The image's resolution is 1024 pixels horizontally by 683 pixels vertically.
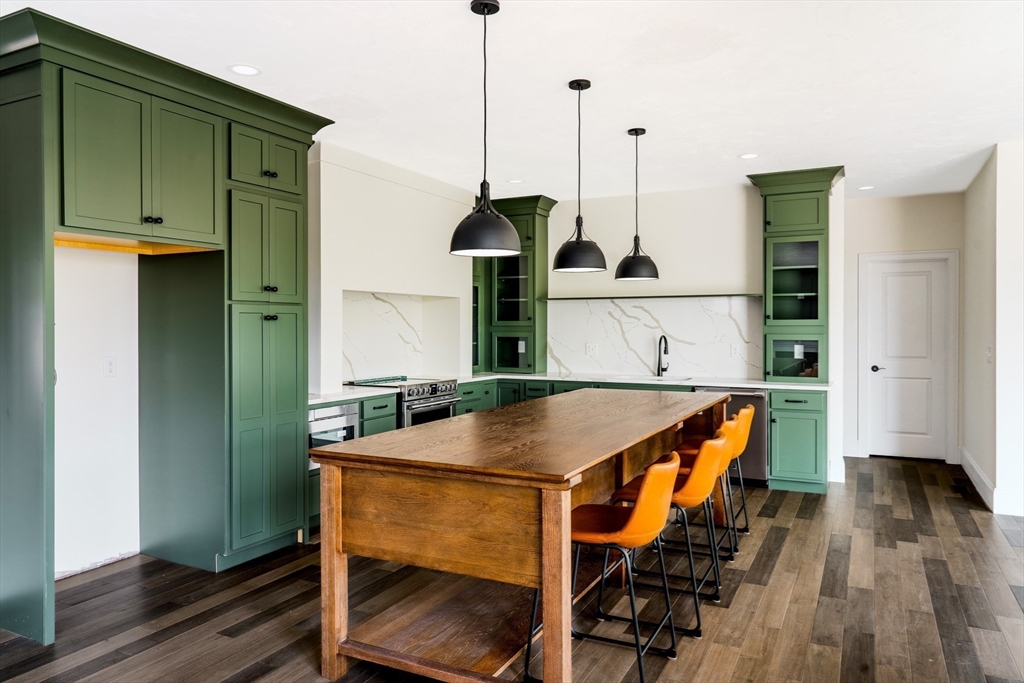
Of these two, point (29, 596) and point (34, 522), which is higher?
point (34, 522)

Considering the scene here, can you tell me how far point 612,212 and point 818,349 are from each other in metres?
2.35

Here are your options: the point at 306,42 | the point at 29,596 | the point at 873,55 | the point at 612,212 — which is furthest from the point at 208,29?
the point at 612,212

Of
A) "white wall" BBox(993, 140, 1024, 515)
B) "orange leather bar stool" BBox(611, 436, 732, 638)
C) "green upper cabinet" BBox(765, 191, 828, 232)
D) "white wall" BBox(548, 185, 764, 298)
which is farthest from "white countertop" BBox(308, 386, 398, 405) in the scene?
"white wall" BBox(993, 140, 1024, 515)

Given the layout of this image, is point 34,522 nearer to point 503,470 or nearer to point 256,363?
point 256,363

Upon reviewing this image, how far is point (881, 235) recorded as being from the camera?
23.0 feet

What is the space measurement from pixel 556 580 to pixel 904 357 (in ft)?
20.2

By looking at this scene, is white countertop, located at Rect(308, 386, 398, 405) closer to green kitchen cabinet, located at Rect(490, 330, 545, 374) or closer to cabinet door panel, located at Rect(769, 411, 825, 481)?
green kitchen cabinet, located at Rect(490, 330, 545, 374)

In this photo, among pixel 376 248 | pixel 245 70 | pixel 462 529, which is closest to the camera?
pixel 462 529

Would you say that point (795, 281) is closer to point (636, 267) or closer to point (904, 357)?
point (904, 357)

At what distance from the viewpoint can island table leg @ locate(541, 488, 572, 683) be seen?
2234mm

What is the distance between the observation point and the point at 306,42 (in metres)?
3.22

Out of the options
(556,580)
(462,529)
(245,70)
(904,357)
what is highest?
(245,70)

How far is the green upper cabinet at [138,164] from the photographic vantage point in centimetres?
310

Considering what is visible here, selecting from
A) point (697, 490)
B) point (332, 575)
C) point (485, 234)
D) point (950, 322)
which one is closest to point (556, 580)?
point (332, 575)
